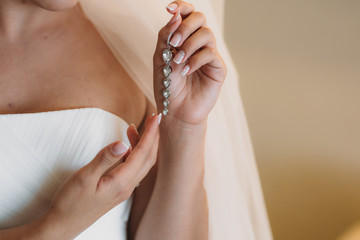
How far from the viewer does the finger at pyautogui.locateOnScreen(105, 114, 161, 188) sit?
0.57 meters

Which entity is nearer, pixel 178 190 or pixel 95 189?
pixel 95 189

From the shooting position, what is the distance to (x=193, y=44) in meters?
0.55

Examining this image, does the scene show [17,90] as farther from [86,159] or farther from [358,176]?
[358,176]

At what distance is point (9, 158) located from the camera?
641 mm

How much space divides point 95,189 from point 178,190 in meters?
0.20

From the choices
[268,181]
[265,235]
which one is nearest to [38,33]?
[265,235]

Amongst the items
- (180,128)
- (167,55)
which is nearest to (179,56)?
(167,55)

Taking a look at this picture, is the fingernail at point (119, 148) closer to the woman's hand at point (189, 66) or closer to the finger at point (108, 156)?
the finger at point (108, 156)

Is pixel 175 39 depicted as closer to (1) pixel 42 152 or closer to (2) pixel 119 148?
(2) pixel 119 148

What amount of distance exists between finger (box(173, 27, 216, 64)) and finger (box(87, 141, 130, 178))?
0.49ft

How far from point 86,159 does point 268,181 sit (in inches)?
35.4

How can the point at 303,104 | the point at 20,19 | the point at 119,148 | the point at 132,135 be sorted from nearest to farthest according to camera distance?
the point at 119,148
the point at 132,135
the point at 20,19
the point at 303,104

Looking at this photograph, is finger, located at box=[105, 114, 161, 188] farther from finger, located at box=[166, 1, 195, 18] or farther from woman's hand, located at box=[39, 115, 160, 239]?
finger, located at box=[166, 1, 195, 18]

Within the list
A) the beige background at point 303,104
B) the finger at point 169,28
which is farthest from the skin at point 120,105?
the beige background at point 303,104
